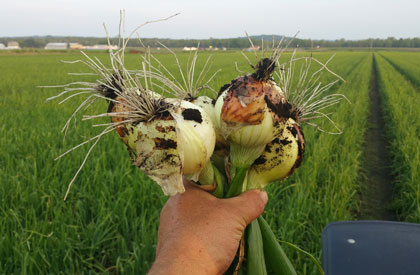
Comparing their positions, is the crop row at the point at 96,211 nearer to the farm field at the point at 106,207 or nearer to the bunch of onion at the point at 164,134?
the farm field at the point at 106,207

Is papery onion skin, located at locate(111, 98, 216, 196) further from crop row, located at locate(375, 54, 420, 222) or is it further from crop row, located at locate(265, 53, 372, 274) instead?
crop row, located at locate(375, 54, 420, 222)

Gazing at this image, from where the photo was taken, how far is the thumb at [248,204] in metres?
0.82

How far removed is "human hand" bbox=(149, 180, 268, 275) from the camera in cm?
78

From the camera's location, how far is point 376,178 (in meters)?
3.95

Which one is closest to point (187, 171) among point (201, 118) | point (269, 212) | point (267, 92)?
point (201, 118)

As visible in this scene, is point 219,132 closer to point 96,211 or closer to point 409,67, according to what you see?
point 96,211

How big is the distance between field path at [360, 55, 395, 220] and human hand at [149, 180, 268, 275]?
2.55 metres

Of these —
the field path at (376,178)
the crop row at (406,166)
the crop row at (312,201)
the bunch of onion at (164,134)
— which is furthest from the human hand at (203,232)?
the field path at (376,178)

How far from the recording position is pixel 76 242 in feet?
6.51

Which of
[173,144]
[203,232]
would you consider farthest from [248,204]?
[173,144]

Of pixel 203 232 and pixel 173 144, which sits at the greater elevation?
pixel 173 144

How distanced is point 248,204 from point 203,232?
13cm

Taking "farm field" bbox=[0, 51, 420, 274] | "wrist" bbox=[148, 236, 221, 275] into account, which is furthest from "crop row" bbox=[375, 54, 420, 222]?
"wrist" bbox=[148, 236, 221, 275]

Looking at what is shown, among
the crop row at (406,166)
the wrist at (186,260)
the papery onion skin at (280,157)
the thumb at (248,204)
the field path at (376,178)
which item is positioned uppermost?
the papery onion skin at (280,157)
